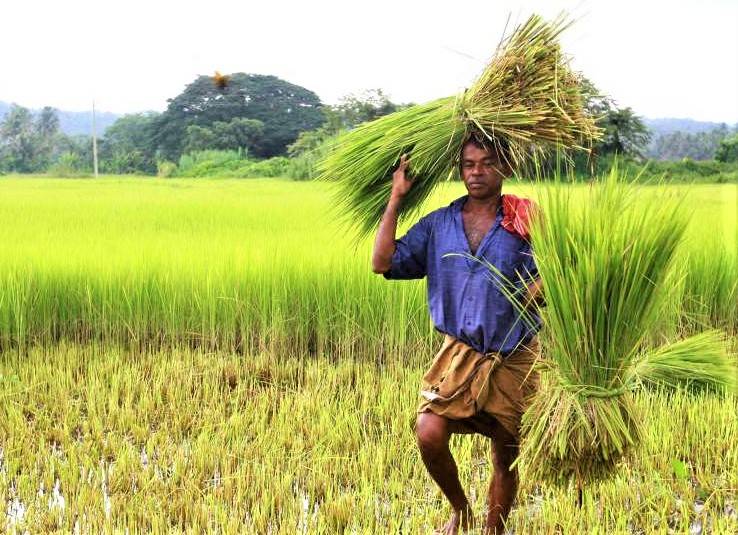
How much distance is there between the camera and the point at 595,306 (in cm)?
203

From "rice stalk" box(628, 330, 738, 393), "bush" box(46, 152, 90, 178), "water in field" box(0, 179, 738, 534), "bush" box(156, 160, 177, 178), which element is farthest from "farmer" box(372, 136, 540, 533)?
"bush" box(46, 152, 90, 178)

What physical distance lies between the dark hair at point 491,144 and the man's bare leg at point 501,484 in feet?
2.62

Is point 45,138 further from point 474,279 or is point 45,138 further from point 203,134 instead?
point 474,279

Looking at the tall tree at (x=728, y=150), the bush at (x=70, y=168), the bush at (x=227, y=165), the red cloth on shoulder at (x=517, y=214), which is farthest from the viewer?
the bush at (x=70, y=168)

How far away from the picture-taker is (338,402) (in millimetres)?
3508

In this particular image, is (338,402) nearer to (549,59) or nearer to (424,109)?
(424,109)

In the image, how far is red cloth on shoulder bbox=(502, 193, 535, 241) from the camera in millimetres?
2121

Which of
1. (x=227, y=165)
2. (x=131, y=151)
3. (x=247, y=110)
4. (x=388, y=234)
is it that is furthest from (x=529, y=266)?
(x=131, y=151)

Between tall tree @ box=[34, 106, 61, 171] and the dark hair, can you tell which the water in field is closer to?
the dark hair

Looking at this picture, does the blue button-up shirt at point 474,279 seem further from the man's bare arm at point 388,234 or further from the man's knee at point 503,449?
the man's knee at point 503,449

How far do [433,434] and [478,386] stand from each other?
0.19 meters

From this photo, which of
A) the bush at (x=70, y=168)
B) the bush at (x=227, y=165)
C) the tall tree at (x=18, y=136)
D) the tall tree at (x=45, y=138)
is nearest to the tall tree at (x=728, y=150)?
the bush at (x=227, y=165)

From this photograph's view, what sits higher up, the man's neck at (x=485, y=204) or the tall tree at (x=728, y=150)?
the tall tree at (x=728, y=150)

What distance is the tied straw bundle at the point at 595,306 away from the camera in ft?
6.55
